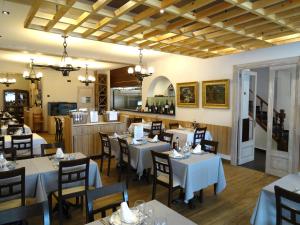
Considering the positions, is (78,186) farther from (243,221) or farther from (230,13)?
(230,13)

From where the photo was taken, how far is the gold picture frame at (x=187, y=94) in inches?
263

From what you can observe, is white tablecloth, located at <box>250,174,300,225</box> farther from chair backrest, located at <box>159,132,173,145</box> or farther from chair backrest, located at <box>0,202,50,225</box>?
chair backrest, located at <box>159,132,173,145</box>

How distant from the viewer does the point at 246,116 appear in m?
5.85

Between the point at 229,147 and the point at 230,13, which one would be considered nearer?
the point at 230,13

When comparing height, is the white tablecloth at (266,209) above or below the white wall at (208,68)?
below

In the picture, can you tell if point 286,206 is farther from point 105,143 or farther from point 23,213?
point 105,143

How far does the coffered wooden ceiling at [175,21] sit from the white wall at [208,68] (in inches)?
11.7

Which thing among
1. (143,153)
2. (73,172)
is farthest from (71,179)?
(143,153)

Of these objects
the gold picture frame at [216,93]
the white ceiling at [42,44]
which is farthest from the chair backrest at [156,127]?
the white ceiling at [42,44]

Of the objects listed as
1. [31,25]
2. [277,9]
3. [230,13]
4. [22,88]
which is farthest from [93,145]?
[22,88]

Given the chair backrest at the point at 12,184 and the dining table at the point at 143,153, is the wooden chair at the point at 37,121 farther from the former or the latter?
the chair backrest at the point at 12,184

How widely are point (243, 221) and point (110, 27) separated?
3.74 metres

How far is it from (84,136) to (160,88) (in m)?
4.13

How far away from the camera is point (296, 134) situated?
4555 millimetres
